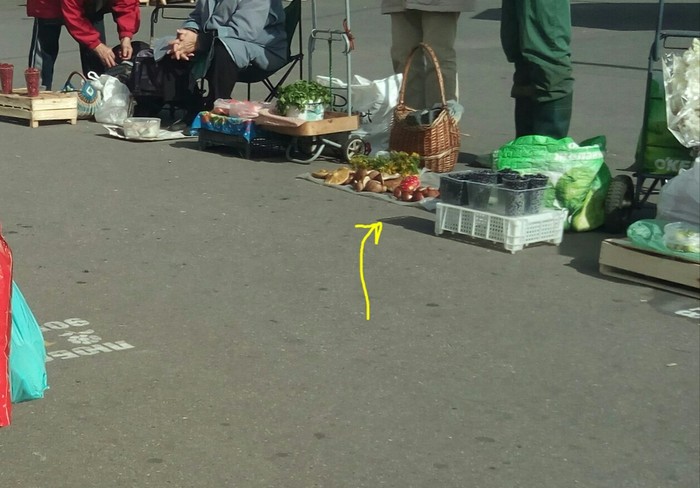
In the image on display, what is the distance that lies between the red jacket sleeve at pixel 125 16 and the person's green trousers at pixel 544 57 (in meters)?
3.87

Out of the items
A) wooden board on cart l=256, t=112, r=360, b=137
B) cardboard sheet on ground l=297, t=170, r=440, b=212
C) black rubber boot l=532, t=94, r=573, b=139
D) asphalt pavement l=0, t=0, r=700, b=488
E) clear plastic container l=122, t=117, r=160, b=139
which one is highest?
black rubber boot l=532, t=94, r=573, b=139

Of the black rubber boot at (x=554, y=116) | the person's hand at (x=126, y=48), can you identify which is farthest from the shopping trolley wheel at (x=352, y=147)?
the person's hand at (x=126, y=48)

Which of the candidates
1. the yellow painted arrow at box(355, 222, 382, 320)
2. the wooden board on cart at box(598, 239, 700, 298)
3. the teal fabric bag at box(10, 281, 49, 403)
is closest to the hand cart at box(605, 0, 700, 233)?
the wooden board on cart at box(598, 239, 700, 298)

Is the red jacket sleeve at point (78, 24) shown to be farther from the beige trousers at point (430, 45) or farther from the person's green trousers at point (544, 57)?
the person's green trousers at point (544, 57)

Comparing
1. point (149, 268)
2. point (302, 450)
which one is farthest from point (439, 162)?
point (302, 450)

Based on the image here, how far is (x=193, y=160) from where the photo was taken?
8.32 metres

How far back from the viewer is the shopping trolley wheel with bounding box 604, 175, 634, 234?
20.5ft

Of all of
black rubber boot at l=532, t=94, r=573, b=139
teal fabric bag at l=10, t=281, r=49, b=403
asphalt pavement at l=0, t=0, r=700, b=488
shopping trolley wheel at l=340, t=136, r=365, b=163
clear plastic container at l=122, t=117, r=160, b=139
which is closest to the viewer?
teal fabric bag at l=10, t=281, r=49, b=403

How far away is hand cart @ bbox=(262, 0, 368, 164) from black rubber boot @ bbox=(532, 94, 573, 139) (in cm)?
137

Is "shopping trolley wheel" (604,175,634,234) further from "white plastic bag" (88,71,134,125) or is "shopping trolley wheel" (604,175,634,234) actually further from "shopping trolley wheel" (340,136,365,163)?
"white plastic bag" (88,71,134,125)

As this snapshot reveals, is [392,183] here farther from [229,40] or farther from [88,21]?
[88,21]

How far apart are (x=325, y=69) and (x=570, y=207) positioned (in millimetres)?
6960

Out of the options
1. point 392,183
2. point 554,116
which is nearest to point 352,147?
point 392,183

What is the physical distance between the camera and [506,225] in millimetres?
5938
